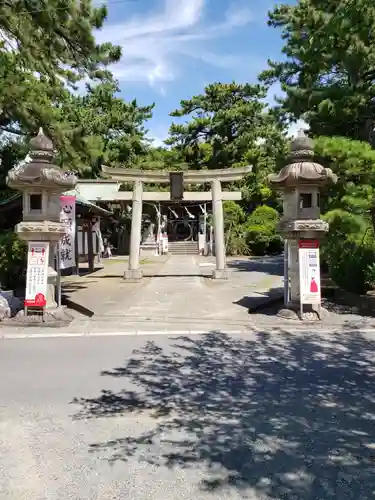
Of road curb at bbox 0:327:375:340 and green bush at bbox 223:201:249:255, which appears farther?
green bush at bbox 223:201:249:255

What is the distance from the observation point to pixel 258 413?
4715 millimetres

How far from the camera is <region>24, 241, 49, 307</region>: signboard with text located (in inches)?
367

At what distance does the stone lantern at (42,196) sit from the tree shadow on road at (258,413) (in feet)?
11.4

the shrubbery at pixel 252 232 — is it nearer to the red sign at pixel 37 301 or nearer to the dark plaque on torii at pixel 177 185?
the dark plaque on torii at pixel 177 185

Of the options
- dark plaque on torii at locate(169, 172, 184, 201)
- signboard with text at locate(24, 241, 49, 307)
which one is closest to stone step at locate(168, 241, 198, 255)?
dark plaque on torii at locate(169, 172, 184, 201)

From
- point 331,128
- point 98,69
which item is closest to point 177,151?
point 331,128

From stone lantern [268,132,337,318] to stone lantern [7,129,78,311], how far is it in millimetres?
4714

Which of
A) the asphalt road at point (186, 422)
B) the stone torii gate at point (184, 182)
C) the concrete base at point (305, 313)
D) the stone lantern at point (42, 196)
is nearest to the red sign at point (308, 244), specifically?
the concrete base at point (305, 313)

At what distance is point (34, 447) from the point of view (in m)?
3.92

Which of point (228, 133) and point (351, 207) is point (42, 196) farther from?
point (228, 133)

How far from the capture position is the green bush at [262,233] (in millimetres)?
32344

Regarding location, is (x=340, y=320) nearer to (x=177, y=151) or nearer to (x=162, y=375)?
(x=162, y=375)

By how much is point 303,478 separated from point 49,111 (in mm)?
10052

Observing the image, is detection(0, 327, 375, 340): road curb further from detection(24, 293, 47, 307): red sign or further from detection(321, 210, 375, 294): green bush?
detection(321, 210, 375, 294): green bush
